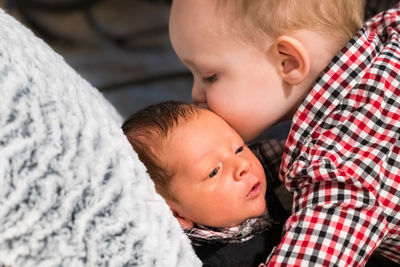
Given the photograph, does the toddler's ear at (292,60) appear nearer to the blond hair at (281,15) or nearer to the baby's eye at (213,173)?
the blond hair at (281,15)

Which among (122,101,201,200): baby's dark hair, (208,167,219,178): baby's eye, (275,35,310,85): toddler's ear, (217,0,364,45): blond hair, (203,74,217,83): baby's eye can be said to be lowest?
(208,167,219,178): baby's eye

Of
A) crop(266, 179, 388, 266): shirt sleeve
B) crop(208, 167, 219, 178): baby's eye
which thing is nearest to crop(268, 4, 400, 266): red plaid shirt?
crop(266, 179, 388, 266): shirt sleeve

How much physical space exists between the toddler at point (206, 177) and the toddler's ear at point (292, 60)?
0.12 meters

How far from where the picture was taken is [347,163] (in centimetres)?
68

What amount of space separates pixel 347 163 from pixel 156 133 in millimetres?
267

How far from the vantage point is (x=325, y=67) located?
0.78 m

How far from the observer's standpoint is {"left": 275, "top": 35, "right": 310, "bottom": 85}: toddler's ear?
0.74 metres

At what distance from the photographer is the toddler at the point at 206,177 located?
28.3 inches

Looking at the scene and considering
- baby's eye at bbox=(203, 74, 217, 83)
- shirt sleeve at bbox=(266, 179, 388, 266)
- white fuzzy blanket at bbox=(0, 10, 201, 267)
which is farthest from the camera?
baby's eye at bbox=(203, 74, 217, 83)

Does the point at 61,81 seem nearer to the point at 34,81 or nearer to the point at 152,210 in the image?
the point at 34,81

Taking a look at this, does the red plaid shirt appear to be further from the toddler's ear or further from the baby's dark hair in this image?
the baby's dark hair

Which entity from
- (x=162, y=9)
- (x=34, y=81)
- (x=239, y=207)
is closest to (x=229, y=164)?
(x=239, y=207)

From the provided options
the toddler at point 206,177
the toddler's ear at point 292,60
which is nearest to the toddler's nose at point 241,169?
the toddler at point 206,177

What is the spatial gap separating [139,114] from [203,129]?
0.11 m
